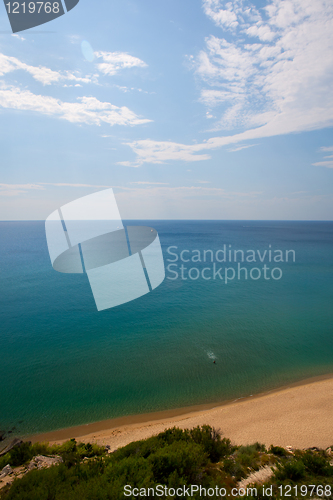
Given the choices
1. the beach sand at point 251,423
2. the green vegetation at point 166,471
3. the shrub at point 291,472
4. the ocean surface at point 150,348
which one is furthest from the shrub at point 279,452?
the ocean surface at point 150,348

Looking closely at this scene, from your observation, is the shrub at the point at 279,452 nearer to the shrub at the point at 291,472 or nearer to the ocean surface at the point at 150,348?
the shrub at the point at 291,472

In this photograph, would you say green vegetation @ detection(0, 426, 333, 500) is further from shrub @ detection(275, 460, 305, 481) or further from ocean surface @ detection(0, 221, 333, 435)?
ocean surface @ detection(0, 221, 333, 435)

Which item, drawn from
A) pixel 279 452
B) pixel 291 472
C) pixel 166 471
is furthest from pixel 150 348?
pixel 291 472

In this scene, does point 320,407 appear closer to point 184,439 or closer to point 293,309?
point 184,439

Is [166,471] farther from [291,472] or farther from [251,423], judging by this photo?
[251,423]

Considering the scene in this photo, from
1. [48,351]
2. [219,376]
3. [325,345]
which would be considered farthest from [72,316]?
[325,345]
